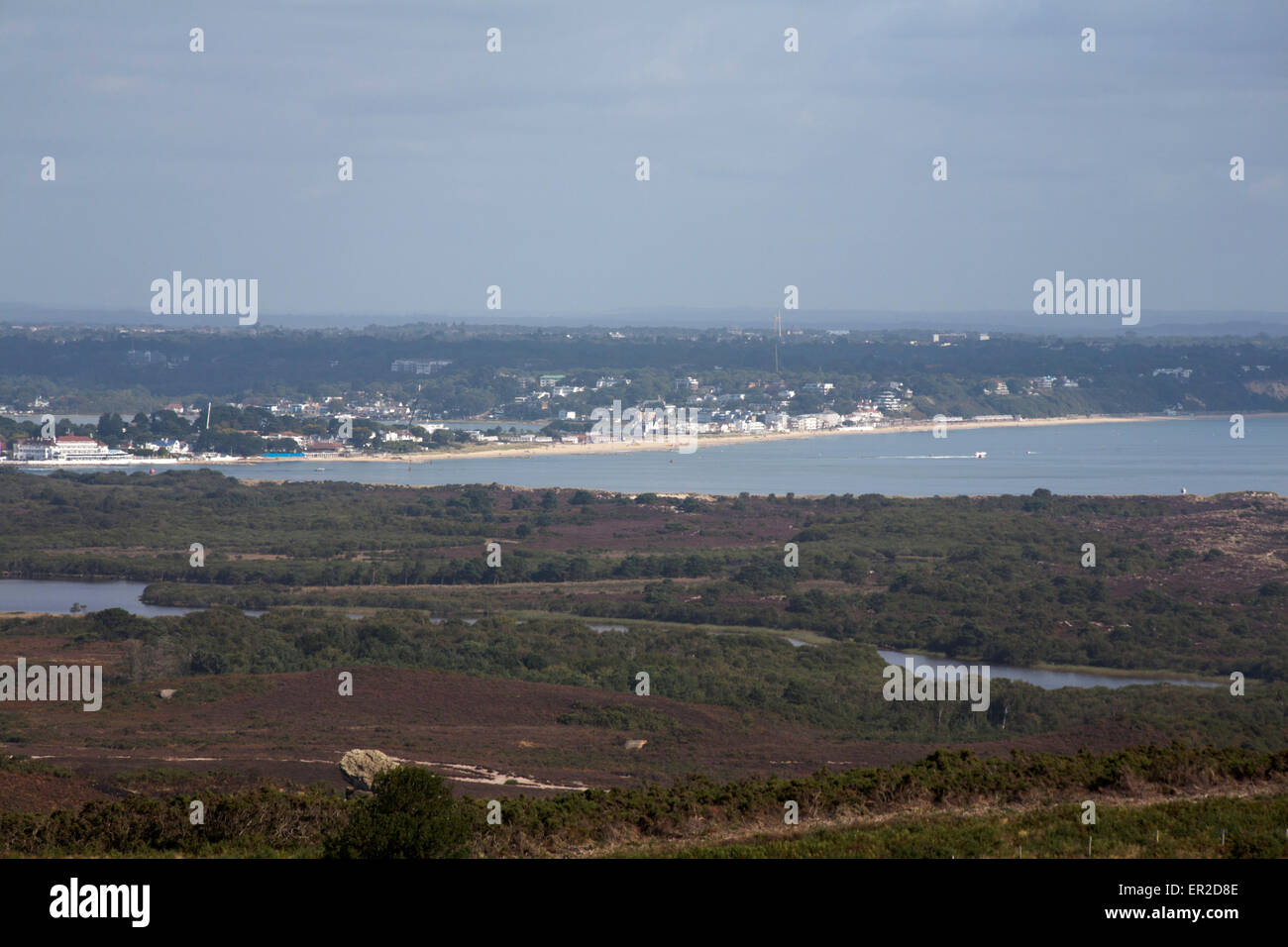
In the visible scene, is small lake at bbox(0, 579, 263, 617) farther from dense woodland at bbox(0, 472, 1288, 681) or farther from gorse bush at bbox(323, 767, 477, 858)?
gorse bush at bbox(323, 767, 477, 858)

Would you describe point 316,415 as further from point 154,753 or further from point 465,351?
point 154,753

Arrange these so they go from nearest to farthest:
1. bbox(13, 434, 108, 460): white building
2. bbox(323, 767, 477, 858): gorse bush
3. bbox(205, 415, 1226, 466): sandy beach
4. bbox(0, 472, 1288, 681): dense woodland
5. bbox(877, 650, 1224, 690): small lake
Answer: bbox(323, 767, 477, 858): gorse bush → bbox(877, 650, 1224, 690): small lake → bbox(0, 472, 1288, 681): dense woodland → bbox(13, 434, 108, 460): white building → bbox(205, 415, 1226, 466): sandy beach

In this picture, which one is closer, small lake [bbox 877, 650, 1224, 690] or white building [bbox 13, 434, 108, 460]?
small lake [bbox 877, 650, 1224, 690]

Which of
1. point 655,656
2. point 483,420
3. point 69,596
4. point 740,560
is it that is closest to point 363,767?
point 655,656

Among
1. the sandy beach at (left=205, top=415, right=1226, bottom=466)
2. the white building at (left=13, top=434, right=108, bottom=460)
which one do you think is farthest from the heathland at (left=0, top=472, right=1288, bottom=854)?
the sandy beach at (left=205, top=415, right=1226, bottom=466)

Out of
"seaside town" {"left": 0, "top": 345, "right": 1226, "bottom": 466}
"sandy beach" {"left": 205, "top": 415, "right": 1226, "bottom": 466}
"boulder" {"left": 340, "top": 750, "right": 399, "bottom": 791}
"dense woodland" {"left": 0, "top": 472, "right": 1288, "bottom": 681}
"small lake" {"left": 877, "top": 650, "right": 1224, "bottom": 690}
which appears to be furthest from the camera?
"seaside town" {"left": 0, "top": 345, "right": 1226, "bottom": 466}

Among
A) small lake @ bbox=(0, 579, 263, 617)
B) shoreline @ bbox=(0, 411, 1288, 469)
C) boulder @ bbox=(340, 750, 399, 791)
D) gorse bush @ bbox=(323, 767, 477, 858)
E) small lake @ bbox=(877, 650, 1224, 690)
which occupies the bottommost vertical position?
small lake @ bbox=(877, 650, 1224, 690)

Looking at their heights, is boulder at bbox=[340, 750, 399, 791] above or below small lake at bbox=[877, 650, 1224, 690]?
above
